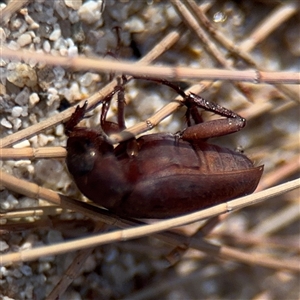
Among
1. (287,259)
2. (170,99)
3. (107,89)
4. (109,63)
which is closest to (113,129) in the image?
(107,89)

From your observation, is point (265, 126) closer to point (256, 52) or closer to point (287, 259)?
point (256, 52)

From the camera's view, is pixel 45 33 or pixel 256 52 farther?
pixel 256 52

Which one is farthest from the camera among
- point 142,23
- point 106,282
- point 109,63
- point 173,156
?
point 106,282

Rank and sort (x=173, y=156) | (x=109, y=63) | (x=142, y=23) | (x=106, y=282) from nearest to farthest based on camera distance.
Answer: (x=109, y=63) < (x=173, y=156) < (x=142, y=23) < (x=106, y=282)

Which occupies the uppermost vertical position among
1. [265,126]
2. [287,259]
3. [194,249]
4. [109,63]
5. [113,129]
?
[109,63]

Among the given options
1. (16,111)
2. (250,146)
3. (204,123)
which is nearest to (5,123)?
(16,111)

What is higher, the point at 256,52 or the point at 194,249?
the point at 256,52

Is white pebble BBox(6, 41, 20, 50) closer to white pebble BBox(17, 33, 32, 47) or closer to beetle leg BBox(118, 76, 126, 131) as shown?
white pebble BBox(17, 33, 32, 47)
